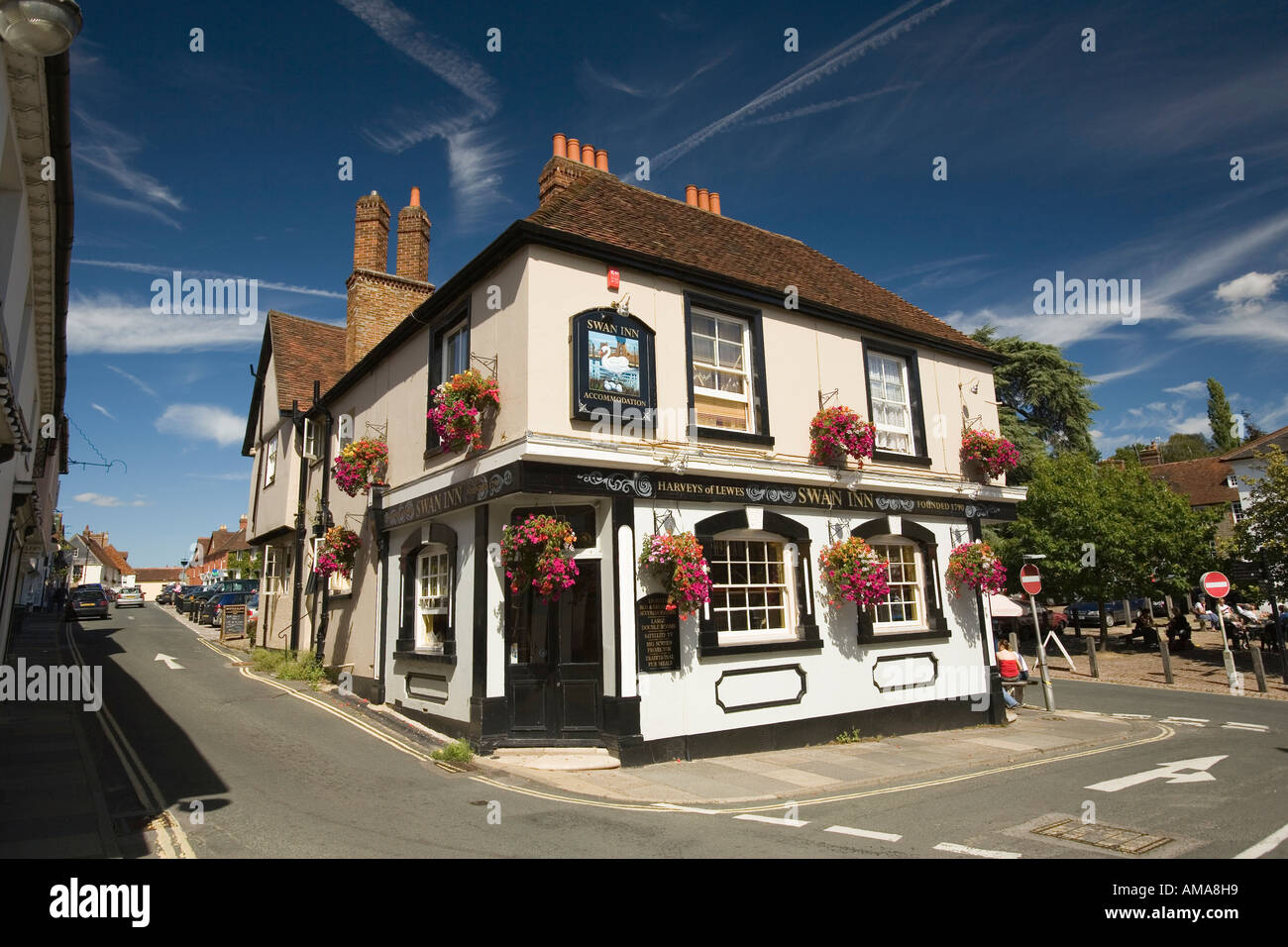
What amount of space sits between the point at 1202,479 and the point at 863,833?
54847 mm

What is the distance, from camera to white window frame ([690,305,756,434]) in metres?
11.2

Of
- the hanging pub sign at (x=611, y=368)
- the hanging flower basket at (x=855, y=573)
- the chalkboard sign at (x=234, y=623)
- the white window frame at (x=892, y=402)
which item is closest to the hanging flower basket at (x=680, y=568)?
the hanging pub sign at (x=611, y=368)

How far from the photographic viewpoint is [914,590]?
44.3 feet

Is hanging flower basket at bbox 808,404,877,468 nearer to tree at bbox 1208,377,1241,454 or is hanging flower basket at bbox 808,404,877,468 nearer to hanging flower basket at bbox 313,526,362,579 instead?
hanging flower basket at bbox 313,526,362,579

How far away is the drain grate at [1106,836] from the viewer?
20.2 feet

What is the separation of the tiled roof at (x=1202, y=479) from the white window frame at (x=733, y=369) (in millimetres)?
43927

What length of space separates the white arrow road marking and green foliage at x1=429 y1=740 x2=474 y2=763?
7597mm

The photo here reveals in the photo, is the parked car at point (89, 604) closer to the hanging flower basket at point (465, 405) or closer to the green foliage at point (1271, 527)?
the hanging flower basket at point (465, 405)

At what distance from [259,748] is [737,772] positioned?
6.32m

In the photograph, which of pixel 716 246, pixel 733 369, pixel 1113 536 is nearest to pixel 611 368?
pixel 733 369

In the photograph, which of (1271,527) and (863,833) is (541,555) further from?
(1271,527)

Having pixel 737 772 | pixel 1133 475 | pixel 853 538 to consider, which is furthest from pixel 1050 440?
pixel 737 772

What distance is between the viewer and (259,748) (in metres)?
9.61
